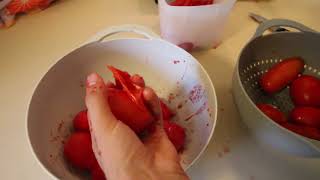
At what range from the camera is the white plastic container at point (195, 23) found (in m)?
0.60

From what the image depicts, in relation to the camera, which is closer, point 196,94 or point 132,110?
point 132,110

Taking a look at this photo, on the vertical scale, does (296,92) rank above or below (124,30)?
below

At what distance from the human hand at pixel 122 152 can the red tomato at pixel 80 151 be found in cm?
10

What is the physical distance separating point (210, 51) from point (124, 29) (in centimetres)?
20

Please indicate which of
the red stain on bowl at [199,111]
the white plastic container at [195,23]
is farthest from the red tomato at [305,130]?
the white plastic container at [195,23]

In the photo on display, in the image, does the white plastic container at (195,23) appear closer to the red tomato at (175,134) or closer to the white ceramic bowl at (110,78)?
the white ceramic bowl at (110,78)

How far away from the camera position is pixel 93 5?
76 centimetres

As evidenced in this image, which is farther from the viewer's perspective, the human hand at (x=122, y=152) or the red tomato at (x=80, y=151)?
the red tomato at (x=80, y=151)

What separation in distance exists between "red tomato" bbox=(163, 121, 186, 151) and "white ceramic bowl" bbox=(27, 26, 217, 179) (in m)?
0.01

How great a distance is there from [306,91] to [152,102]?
0.96 ft

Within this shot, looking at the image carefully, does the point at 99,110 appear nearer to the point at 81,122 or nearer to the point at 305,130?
the point at 81,122

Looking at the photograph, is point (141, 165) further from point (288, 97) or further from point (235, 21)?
point (235, 21)

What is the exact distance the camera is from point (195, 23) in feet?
2.05

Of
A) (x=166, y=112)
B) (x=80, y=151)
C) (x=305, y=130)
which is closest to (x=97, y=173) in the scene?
(x=80, y=151)
